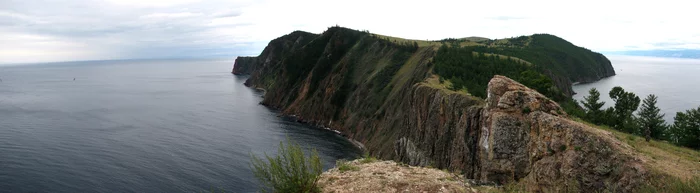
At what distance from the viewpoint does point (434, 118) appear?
4997 centimetres

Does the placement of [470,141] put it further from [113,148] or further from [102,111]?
[102,111]

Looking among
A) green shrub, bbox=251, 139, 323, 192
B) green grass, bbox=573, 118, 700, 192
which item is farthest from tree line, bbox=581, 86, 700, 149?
green shrub, bbox=251, 139, 323, 192

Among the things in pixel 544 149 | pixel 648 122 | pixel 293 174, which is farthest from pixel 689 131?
pixel 293 174

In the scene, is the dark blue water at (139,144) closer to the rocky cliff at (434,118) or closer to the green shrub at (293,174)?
the rocky cliff at (434,118)

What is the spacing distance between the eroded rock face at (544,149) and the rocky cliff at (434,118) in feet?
0.19

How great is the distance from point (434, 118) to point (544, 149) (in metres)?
25.8

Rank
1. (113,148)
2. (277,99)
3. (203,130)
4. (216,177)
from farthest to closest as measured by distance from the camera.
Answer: (277,99) → (203,130) → (113,148) → (216,177)

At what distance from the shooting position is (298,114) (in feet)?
370

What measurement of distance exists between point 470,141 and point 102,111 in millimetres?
107274

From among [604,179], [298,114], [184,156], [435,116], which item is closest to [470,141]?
[435,116]

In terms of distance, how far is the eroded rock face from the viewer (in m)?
19.8

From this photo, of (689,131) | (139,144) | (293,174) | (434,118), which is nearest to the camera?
(293,174)

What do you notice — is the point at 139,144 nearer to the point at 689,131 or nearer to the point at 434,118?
the point at 434,118

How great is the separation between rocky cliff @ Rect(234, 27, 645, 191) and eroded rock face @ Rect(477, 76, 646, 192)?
6cm
